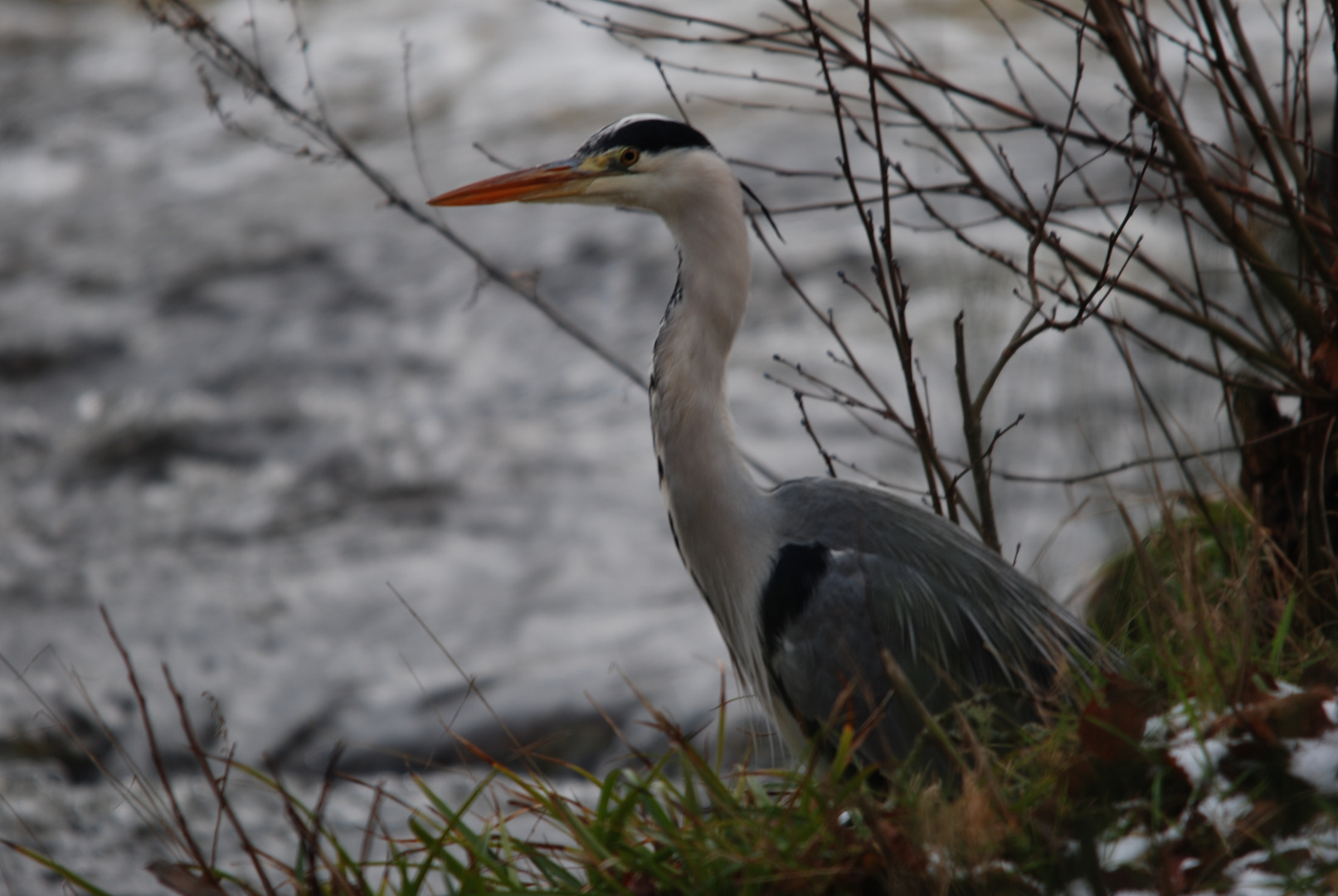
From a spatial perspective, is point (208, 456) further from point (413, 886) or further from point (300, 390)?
point (413, 886)

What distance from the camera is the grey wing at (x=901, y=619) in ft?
8.96

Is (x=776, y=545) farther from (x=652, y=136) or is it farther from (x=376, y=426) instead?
(x=376, y=426)

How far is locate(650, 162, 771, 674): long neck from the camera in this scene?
293cm

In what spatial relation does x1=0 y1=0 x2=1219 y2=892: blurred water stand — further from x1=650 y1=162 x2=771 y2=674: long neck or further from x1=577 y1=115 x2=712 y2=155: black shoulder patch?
x1=577 y1=115 x2=712 y2=155: black shoulder patch

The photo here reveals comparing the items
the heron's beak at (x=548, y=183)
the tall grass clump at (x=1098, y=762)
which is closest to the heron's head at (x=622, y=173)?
the heron's beak at (x=548, y=183)

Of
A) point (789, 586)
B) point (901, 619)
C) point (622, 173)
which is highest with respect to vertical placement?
point (622, 173)

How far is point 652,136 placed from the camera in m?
2.98

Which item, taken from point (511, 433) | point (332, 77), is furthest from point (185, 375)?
point (332, 77)

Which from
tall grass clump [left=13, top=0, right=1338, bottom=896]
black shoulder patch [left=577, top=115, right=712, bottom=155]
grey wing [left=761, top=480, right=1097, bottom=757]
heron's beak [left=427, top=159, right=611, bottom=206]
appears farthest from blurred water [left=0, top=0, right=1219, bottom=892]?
black shoulder patch [left=577, top=115, right=712, bottom=155]

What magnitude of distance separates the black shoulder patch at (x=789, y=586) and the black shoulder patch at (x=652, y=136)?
1.00m

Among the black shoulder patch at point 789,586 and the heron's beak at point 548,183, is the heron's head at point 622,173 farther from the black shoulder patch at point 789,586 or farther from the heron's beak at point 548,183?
the black shoulder patch at point 789,586

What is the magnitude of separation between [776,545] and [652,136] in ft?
3.36

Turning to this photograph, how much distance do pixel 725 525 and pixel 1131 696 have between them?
1076 mm

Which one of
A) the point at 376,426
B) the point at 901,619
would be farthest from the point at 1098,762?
the point at 376,426
